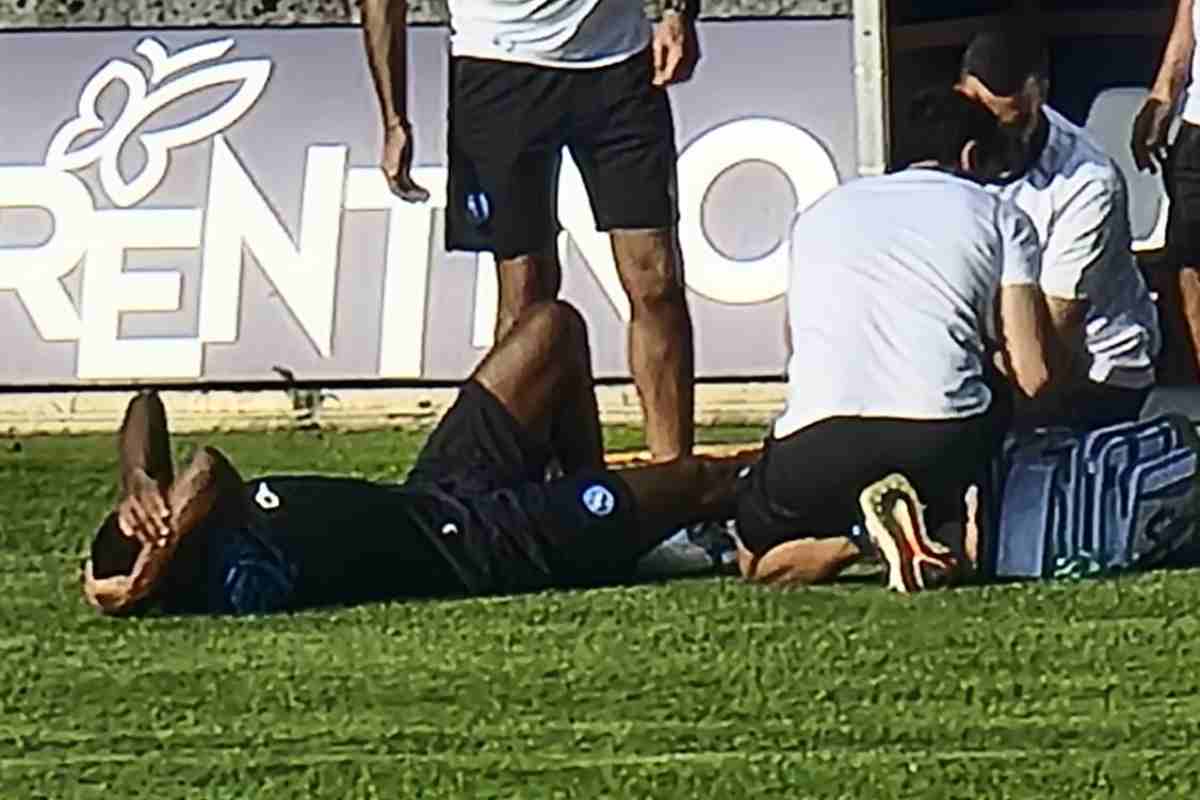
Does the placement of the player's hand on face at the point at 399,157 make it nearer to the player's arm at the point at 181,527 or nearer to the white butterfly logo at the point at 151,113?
the player's arm at the point at 181,527

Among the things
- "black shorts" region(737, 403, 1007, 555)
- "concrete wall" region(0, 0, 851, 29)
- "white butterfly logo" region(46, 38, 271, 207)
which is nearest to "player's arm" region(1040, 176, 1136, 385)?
"black shorts" region(737, 403, 1007, 555)

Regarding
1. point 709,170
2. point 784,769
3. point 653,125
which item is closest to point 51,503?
point 653,125

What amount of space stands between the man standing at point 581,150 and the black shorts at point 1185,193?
128cm

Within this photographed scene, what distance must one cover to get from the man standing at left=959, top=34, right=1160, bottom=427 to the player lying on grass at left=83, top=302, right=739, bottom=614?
0.82m

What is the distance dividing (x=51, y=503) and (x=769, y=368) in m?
2.25

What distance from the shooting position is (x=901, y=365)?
22.4 ft

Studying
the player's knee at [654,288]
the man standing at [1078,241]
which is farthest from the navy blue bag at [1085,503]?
the player's knee at [654,288]

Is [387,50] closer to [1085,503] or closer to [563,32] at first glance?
[563,32]

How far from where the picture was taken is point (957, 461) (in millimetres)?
6824

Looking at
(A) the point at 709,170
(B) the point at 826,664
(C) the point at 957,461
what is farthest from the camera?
(A) the point at 709,170

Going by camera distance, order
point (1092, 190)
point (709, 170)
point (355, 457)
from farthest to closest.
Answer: point (709, 170) < point (355, 457) < point (1092, 190)

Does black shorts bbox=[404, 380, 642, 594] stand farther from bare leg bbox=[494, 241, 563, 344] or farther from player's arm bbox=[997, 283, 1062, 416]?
bare leg bbox=[494, 241, 563, 344]

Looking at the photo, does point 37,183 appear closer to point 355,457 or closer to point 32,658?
point 355,457

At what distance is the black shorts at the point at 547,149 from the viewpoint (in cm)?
802
